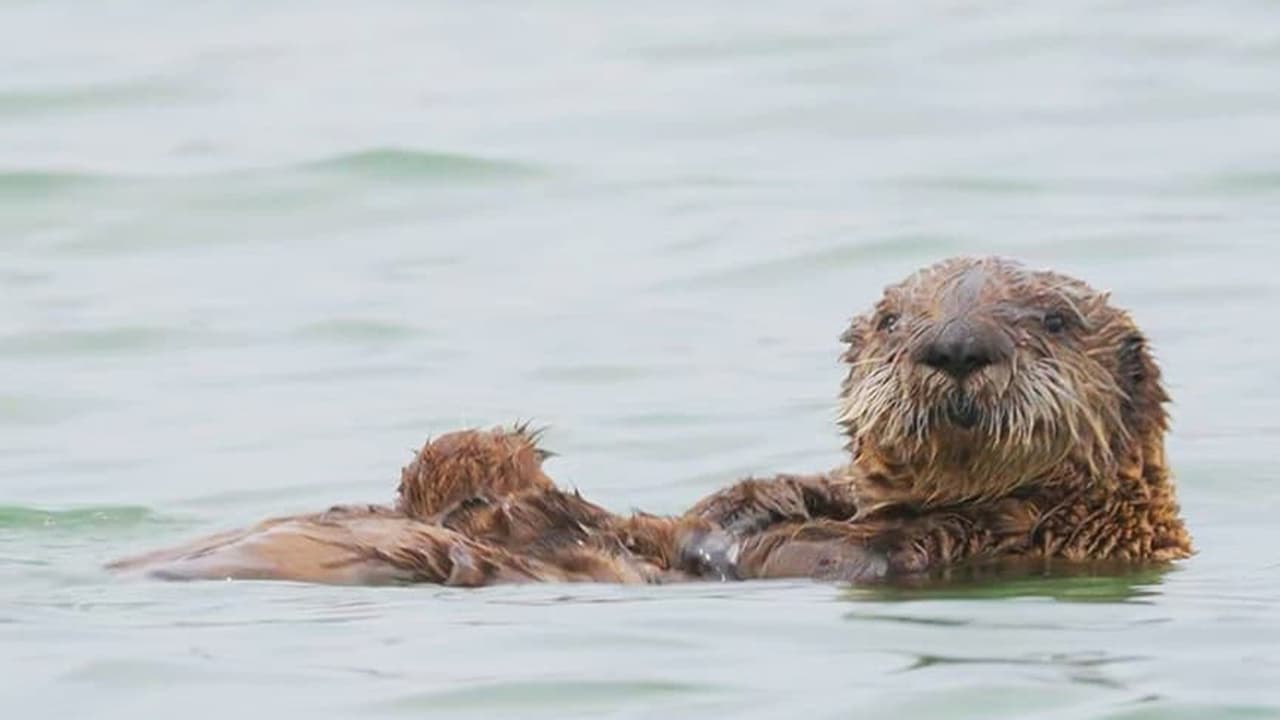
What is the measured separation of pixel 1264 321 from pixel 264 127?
7.61 m

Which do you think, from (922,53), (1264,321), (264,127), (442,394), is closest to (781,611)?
(442,394)

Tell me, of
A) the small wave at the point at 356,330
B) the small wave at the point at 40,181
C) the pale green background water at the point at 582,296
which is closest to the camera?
the pale green background water at the point at 582,296

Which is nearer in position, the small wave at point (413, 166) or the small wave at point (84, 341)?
the small wave at point (84, 341)

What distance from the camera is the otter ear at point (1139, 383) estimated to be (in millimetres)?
8992

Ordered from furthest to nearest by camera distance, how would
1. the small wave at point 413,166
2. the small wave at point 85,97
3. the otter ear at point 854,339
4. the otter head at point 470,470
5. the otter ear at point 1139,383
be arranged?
the small wave at point 85,97, the small wave at point 413,166, the otter ear at point 854,339, the otter ear at point 1139,383, the otter head at point 470,470

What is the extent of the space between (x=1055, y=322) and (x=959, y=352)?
1.52ft

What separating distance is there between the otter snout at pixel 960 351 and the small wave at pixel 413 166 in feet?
32.5

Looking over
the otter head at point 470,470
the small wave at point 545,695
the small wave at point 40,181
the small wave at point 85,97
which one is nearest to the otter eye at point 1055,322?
the otter head at point 470,470

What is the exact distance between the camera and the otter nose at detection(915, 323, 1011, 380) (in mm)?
8500

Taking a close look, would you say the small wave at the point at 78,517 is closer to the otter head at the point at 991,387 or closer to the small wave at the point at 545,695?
the otter head at the point at 991,387

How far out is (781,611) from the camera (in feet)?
27.2

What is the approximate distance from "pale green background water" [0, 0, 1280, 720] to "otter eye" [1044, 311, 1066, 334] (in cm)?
68

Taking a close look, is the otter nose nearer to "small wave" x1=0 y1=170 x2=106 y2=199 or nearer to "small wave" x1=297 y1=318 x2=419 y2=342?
"small wave" x1=297 y1=318 x2=419 y2=342

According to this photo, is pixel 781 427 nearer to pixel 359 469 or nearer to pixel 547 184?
pixel 359 469
